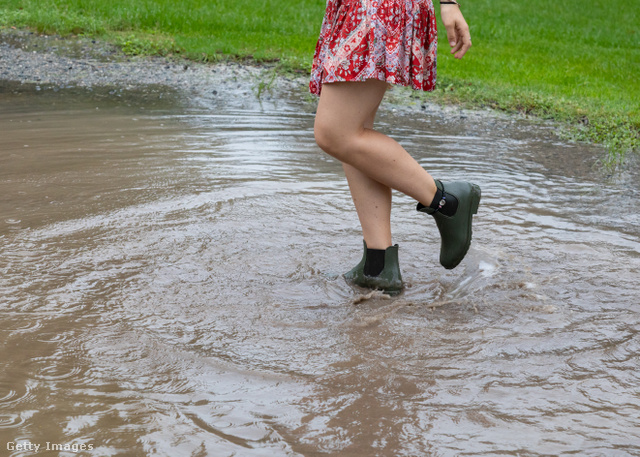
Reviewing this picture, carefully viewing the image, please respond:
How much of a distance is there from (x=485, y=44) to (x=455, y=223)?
9749 millimetres

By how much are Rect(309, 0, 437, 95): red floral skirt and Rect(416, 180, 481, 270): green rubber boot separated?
443 millimetres

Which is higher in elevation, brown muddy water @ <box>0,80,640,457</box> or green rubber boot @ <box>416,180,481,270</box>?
green rubber boot @ <box>416,180,481,270</box>

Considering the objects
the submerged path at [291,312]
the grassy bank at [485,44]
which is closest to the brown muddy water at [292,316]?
the submerged path at [291,312]

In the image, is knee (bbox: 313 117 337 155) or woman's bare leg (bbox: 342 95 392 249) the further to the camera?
woman's bare leg (bbox: 342 95 392 249)

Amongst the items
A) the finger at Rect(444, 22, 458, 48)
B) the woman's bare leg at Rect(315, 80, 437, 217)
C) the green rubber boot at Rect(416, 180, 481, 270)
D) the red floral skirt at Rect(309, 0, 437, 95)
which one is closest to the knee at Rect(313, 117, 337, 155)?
the woman's bare leg at Rect(315, 80, 437, 217)

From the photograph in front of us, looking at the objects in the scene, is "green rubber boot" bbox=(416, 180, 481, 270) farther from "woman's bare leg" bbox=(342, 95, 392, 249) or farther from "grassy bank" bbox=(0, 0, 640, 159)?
"grassy bank" bbox=(0, 0, 640, 159)

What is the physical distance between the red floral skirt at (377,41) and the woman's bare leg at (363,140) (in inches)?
3.3

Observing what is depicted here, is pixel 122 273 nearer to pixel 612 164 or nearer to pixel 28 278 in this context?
pixel 28 278

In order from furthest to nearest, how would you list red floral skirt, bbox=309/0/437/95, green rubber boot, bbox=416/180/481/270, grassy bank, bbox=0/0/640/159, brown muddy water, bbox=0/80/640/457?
grassy bank, bbox=0/0/640/159 → green rubber boot, bbox=416/180/481/270 → red floral skirt, bbox=309/0/437/95 → brown muddy water, bbox=0/80/640/457

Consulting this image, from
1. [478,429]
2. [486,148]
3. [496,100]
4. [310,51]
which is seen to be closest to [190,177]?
[486,148]

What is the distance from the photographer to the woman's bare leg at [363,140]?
2578 millimetres

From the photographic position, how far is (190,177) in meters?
4.24

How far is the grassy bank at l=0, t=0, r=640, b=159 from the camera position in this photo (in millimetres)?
7234

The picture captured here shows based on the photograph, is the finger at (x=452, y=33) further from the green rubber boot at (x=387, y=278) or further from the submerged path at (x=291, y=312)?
the submerged path at (x=291, y=312)
